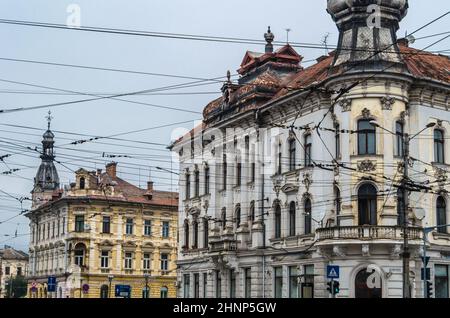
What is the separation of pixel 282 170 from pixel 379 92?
6.97 metres

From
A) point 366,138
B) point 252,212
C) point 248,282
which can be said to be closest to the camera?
point 366,138

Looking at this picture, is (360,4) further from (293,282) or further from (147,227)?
(147,227)

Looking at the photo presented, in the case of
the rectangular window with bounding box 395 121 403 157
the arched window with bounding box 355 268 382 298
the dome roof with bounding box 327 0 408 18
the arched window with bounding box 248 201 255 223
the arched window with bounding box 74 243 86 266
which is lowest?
the arched window with bounding box 355 268 382 298

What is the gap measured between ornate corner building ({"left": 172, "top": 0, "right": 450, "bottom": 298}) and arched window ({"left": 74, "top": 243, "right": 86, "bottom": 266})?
1158 inches

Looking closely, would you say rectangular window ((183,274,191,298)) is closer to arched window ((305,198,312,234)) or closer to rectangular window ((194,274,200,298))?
rectangular window ((194,274,200,298))

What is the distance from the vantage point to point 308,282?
36031mm

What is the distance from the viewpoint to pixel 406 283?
2441cm

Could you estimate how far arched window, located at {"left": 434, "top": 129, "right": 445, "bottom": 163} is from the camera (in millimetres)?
36000

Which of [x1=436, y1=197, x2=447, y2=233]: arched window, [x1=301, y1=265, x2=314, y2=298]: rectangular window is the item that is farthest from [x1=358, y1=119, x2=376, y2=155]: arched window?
[x1=301, y1=265, x2=314, y2=298]: rectangular window

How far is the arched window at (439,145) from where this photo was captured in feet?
118

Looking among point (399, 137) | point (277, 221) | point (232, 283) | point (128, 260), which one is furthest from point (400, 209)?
point (128, 260)

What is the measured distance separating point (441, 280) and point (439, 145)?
6033mm

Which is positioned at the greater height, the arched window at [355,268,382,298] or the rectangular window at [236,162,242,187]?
the rectangular window at [236,162,242,187]
